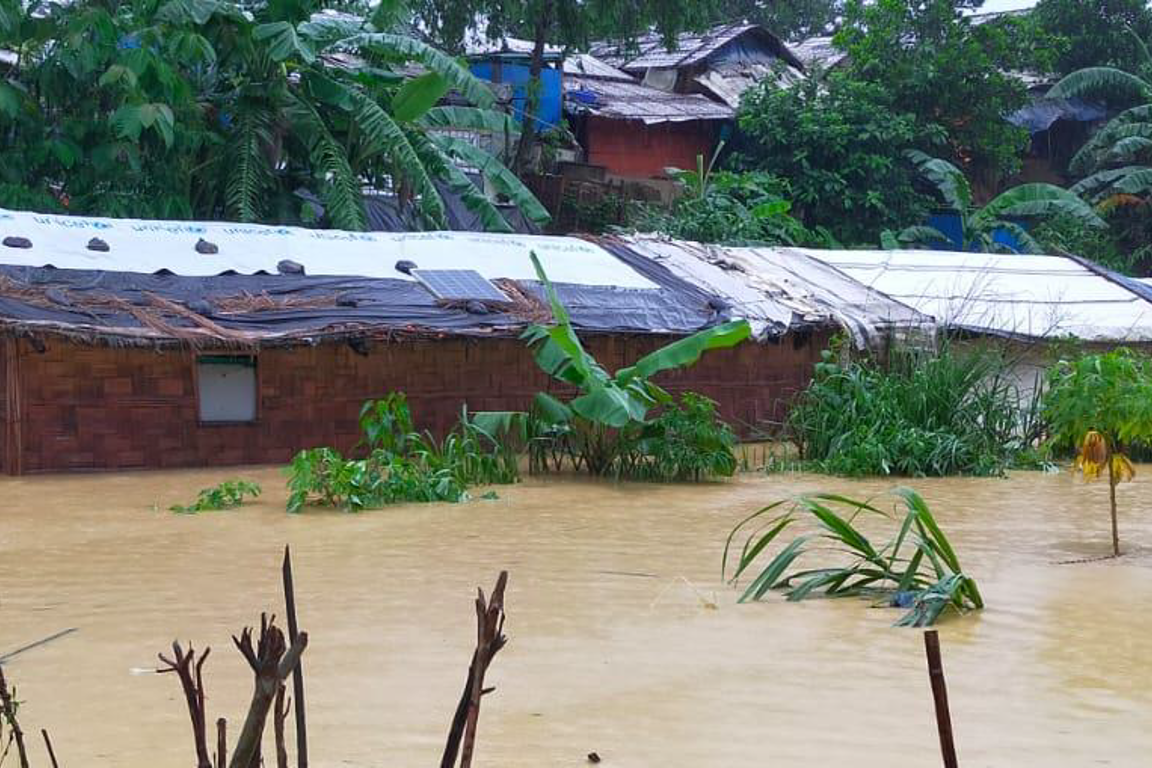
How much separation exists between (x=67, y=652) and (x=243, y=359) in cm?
697

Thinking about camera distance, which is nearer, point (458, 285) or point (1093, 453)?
point (1093, 453)

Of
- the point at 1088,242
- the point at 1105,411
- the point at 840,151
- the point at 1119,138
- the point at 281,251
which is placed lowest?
the point at 1105,411

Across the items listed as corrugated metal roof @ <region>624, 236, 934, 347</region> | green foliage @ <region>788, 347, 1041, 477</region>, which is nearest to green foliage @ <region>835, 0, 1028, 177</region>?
corrugated metal roof @ <region>624, 236, 934, 347</region>

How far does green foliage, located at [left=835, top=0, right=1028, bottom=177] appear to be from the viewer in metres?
23.9

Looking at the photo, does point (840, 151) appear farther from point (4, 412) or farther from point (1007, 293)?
point (4, 412)

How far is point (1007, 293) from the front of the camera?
17.2m

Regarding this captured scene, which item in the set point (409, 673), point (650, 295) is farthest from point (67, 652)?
point (650, 295)

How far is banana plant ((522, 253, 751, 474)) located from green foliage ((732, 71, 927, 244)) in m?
11.7

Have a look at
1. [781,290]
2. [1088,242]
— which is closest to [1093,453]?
[781,290]

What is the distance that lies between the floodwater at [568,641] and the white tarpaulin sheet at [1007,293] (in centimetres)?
642

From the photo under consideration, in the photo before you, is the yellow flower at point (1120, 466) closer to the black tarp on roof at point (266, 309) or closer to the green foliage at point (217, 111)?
the black tarp on roof at point (266, 309)

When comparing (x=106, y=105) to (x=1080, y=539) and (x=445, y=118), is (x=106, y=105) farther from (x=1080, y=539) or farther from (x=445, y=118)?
(x=1080, y=539)

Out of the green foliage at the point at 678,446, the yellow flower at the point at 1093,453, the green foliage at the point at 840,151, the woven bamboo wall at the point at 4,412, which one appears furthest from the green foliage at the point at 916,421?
the green foliage at the point at 840,151

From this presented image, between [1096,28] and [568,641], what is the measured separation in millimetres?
23319
